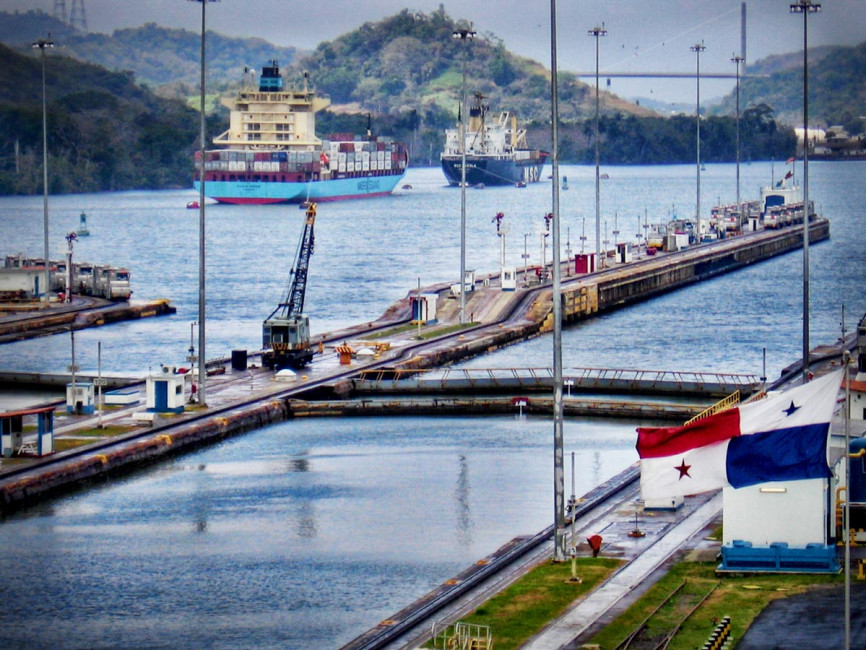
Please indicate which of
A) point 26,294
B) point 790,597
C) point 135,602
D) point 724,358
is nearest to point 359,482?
point 135,602

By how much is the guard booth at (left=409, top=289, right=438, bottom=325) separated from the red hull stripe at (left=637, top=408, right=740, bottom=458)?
5423 cm

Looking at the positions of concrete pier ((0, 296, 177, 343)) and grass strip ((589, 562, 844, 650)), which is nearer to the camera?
grass strip ((589, 562, 844, 650))

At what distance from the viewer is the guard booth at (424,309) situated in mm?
88625

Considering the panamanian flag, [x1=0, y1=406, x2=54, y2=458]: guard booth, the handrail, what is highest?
the panamanian flag

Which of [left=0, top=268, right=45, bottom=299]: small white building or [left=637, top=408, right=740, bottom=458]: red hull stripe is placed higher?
[left=0, top=268, right=45, bottom=299]: small white building

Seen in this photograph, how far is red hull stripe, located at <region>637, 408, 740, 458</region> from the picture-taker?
3353cm

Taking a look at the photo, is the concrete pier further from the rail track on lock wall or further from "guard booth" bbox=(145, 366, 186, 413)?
"guard booth" bbox=(145, 366, 186, 413)

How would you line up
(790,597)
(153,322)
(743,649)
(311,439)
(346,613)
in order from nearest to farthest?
(743,649)
(790,597)
(346,613)
(311,439)
(153,322)

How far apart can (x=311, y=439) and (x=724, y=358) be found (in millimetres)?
31813

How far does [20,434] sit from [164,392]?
8.31 m

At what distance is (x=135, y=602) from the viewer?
129ft

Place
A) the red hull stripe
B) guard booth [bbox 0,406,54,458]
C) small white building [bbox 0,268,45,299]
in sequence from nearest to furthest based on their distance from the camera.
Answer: the red hull stripe, guard booth [bbox 0,406,54,458], small white building [bbox 0,268,45,299]

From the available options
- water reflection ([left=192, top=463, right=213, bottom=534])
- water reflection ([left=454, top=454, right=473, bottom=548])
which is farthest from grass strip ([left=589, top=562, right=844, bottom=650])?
water reflection ([left=192, top=463, right=213, bottom=534])

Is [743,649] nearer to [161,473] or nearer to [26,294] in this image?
[161,473]
